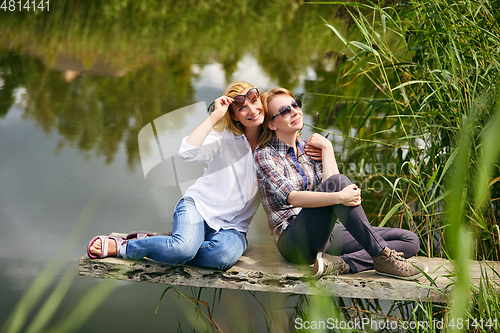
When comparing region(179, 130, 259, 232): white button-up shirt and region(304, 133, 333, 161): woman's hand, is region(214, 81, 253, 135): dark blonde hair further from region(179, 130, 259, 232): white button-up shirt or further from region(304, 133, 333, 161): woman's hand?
region(304, 133, 333, 161): woman's hand

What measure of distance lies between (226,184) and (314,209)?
347mm

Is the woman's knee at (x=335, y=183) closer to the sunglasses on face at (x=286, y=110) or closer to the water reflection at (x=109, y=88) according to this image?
the sunglasses on face at (x=286, y=110)

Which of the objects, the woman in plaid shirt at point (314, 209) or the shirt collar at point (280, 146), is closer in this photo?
the woman in plaid shirt at point (314, 209)

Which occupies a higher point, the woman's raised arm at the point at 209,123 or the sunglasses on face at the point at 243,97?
the sunglasses on face at the point at 243,97

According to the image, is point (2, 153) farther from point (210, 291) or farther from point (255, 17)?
point (255, 17)

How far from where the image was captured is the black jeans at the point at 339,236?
63.7 inches

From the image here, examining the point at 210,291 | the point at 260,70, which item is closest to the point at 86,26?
the point at 260,70

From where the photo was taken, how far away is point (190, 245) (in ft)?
5.47

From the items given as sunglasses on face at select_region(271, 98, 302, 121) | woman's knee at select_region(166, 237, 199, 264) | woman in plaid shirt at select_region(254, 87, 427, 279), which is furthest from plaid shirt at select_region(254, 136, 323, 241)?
woman's knee at select_region(166, 237, 199, 264)

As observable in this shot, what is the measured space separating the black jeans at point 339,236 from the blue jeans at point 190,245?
0.19 metres

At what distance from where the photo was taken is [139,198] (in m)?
3.13

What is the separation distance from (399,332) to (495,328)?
57 cm

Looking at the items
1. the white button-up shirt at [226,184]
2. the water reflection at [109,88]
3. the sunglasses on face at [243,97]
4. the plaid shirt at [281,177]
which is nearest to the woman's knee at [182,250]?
the white button-up shirt at [226,184]

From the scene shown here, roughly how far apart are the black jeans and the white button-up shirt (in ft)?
0.64
